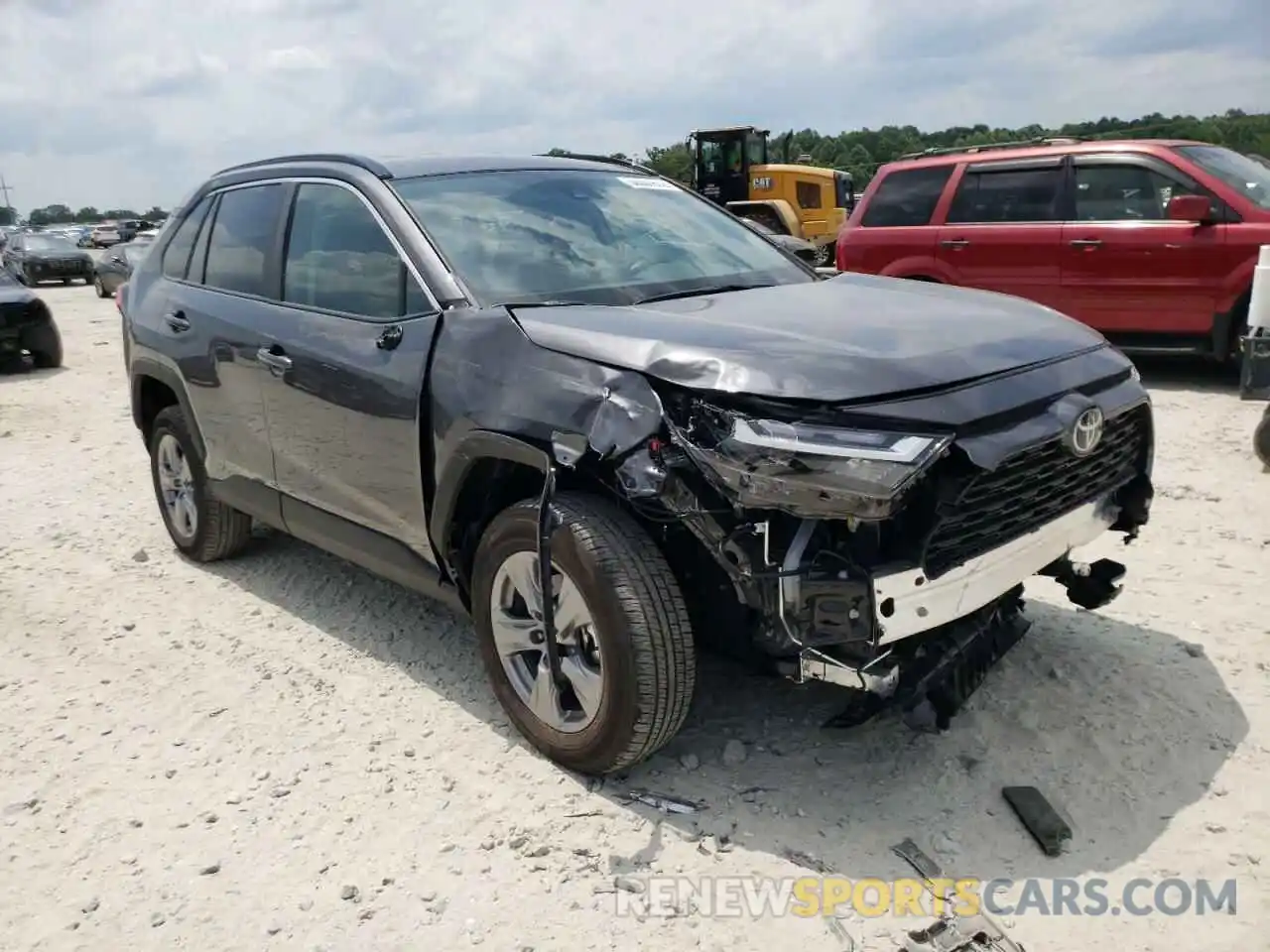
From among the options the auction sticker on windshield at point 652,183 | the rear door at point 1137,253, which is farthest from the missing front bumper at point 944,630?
the rear door at point 1137,253

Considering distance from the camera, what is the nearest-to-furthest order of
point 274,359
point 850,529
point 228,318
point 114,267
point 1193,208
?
point 850,529, point 274,359, point 228,318, point 1193,208, point 114,267

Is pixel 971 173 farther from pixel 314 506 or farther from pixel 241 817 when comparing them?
pixel 241 817

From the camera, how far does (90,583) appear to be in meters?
5.24

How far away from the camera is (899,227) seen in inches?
388

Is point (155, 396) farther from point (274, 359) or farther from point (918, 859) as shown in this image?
point (918, 859)

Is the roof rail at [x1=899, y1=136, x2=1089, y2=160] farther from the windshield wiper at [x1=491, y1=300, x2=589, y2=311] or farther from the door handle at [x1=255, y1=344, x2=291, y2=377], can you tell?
the door handle at [x1=255, y1=344, x2=291, y2=377]

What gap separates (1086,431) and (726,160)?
20.0m

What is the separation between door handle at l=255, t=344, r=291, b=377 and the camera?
4.06 metres

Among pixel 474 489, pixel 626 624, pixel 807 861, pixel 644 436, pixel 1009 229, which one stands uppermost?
pixel 1009 229

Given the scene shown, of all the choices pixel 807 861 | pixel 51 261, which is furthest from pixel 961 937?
pixel 51 261

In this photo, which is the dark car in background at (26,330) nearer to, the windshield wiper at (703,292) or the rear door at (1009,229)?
the rear door at (1009,229)

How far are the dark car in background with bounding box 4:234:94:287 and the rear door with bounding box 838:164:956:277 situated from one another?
80.0 ft

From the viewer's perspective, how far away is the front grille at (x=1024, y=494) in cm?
275

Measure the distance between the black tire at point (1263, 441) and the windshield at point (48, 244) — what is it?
96.9ft
